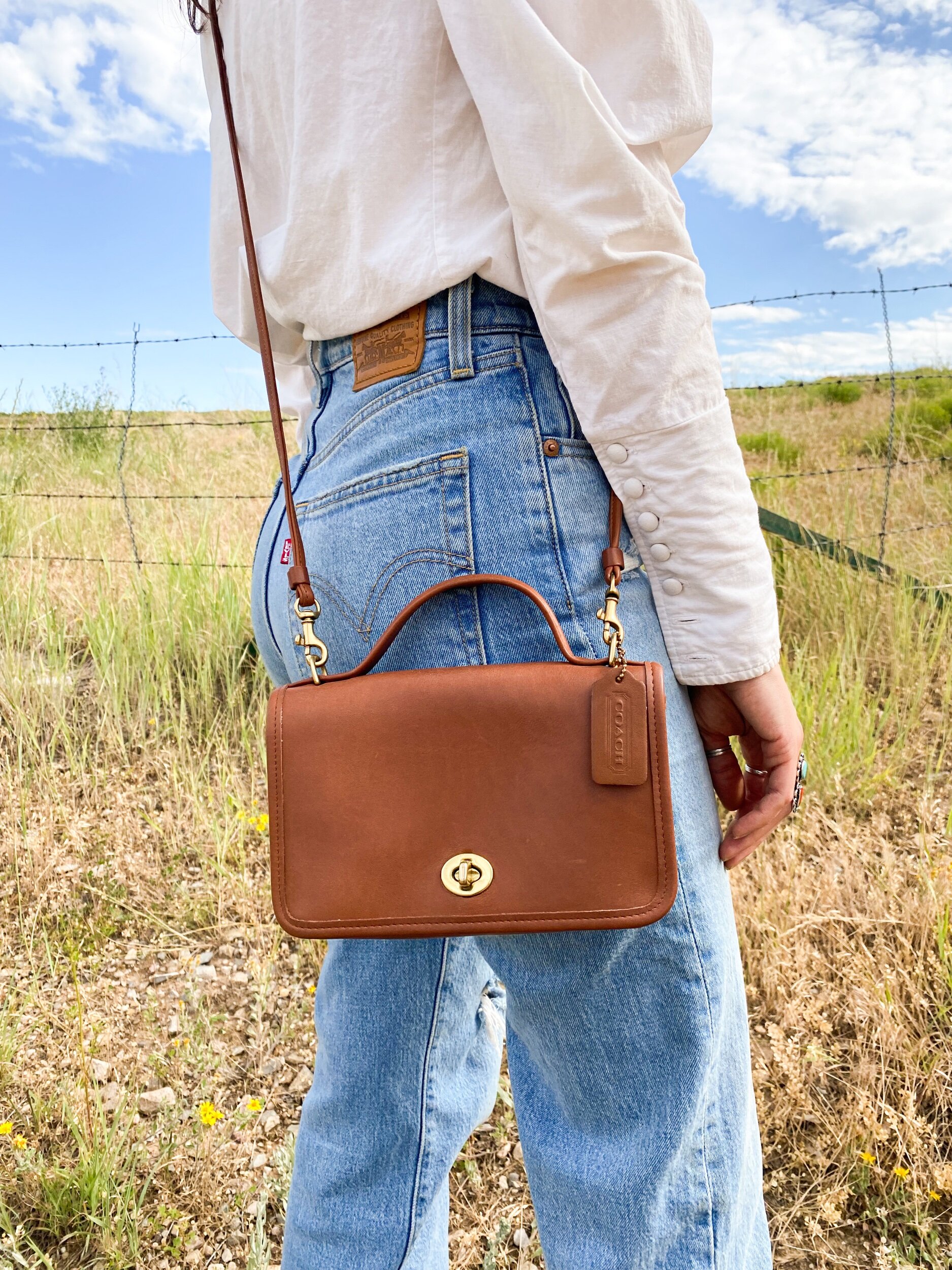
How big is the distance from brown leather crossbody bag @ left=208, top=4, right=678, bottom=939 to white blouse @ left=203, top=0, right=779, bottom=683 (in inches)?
3.2

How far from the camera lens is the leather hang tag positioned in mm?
690

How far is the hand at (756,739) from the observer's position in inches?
31.9

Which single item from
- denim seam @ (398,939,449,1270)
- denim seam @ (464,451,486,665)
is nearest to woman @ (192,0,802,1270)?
denim seam @ (464,451,486,665)

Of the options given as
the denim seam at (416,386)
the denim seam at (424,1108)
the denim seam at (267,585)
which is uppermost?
the denim seam at (416,386)

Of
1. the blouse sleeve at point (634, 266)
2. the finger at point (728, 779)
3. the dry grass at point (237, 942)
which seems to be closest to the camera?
the blouse sleeve at point (634, 266)

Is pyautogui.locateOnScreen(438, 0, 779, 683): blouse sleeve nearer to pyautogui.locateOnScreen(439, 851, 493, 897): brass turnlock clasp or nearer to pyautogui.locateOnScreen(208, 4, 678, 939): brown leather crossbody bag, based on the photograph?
pyautogui.locateOnScreen(208, 4, 678, 939): brown leather crossbody bag

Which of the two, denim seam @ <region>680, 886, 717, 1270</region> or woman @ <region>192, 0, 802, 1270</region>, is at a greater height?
woman @ <region>192, 0, 802, 1270</region>

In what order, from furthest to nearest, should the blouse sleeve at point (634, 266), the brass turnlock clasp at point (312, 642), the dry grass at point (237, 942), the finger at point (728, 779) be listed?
the dry grass at point (237, 942) → the finger at point (728, 779) → the brass turnlock clasp at point (312, 642) → the blouse sleeve at point (634, 266)

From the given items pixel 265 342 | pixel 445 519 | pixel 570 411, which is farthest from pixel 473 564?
pixel 265 342

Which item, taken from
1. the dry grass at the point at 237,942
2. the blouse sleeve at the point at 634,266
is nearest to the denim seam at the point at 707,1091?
the blouse sleeve at the point at 634,266

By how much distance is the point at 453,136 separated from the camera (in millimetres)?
749

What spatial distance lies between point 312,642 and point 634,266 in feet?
1.43

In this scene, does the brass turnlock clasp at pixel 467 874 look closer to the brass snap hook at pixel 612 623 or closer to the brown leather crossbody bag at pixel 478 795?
the brown leather crossbody bag at pixel 478 795

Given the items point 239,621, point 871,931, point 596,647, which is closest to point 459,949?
point 596,647
